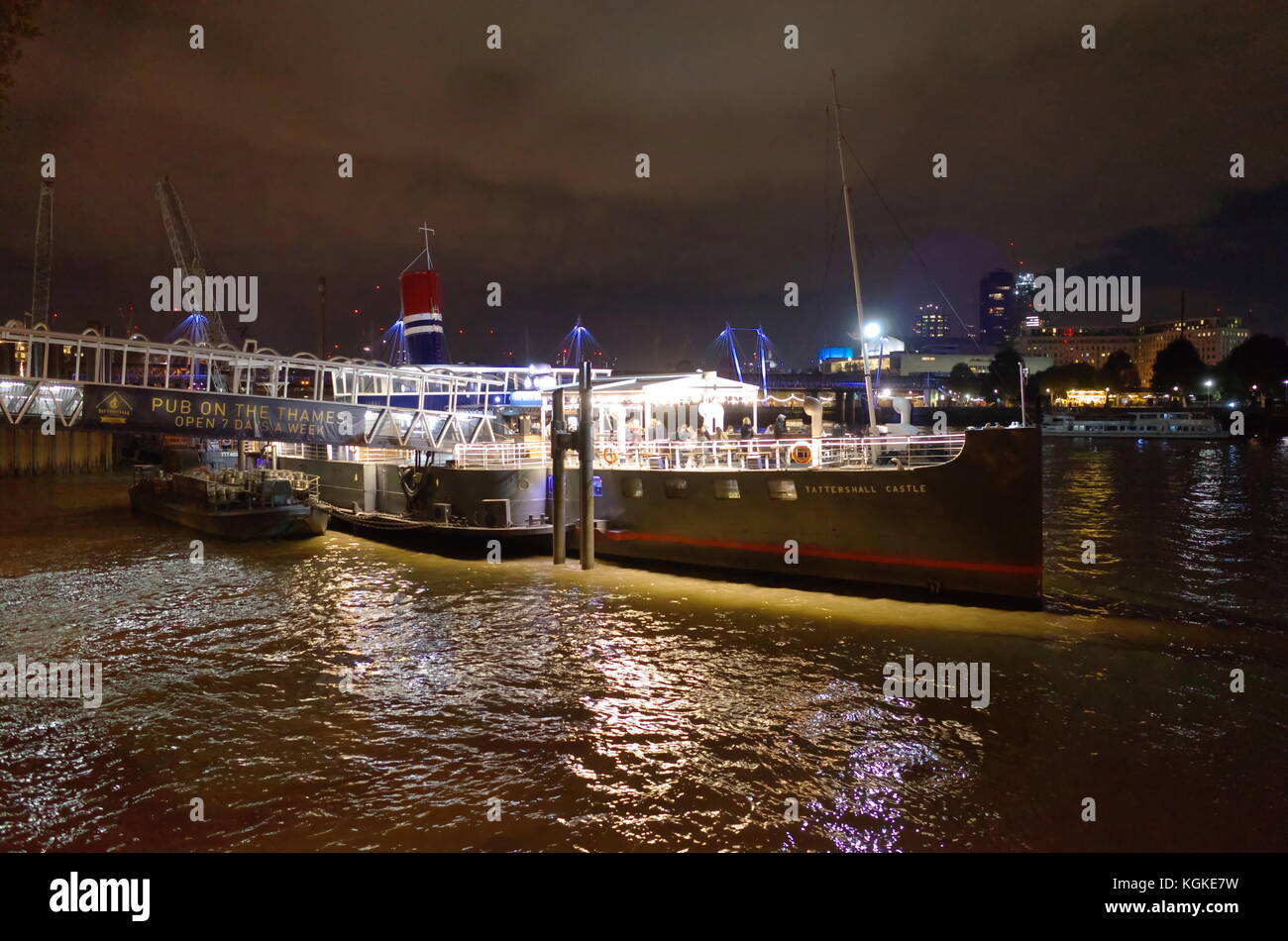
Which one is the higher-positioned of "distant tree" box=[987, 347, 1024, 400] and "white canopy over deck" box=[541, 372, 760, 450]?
"distant tree" box=[987, 347, 1024, 400]

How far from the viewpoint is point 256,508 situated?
3338cm

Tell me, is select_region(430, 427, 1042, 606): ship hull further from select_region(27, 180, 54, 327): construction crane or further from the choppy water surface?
select_region(27, 180, 54, 327): construction crane

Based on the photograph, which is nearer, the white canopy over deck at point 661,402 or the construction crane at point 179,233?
the white canopy over deck at point 661,402

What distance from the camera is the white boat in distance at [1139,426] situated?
387 ft

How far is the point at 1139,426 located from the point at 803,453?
12894 cm

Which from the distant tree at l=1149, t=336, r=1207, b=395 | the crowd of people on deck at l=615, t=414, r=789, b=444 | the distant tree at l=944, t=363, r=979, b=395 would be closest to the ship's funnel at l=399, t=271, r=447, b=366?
the crowd of people on deck at l=615, t=414, r=789, b=444

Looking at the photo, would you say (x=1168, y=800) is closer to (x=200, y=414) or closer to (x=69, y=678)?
(x=69, y=678)

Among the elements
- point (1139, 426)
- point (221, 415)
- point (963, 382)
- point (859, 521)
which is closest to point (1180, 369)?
point (1139, 426)

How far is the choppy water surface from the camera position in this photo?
384 inches

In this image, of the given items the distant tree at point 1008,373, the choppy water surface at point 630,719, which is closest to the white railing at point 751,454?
the choppy water surface at point 630,719

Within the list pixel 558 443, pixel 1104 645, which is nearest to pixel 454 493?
pixel 558 443
